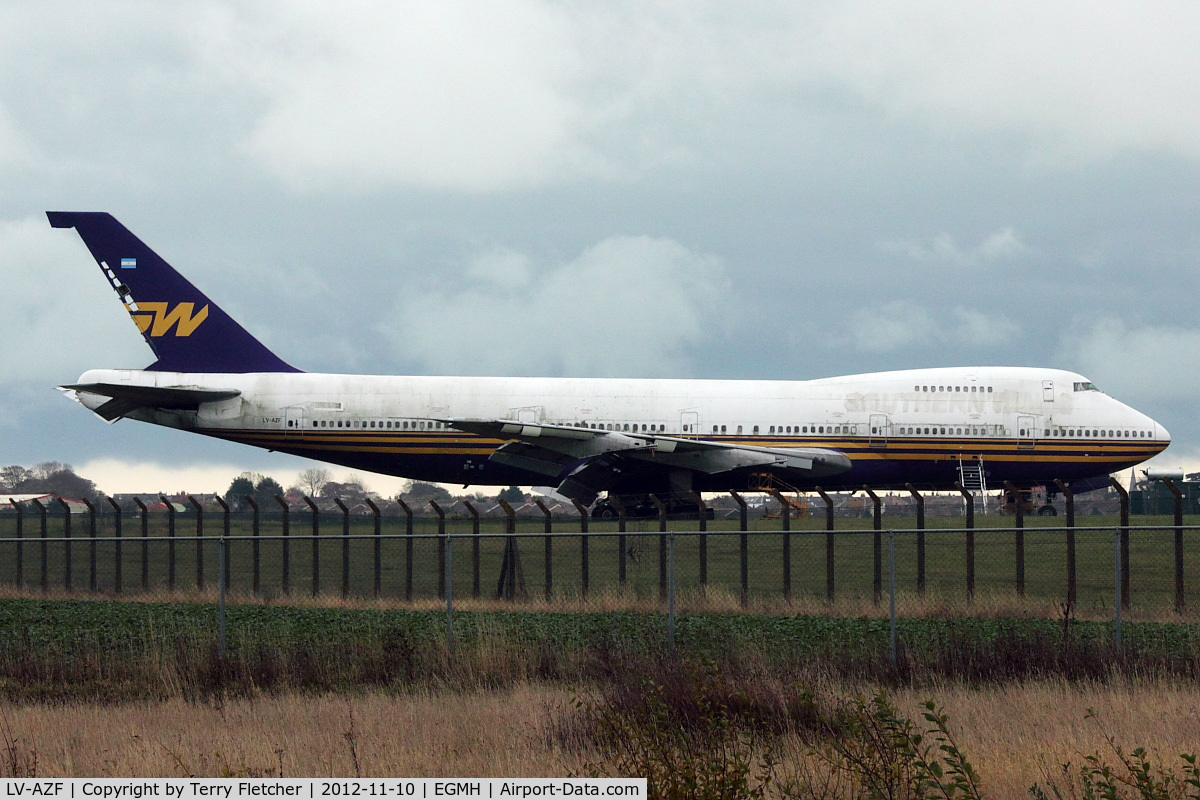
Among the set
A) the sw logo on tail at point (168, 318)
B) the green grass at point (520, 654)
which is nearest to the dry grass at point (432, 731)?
the green grass at point (520, 654)

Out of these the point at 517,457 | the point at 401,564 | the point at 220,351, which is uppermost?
the point at 220,351

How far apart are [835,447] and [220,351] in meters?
19.6

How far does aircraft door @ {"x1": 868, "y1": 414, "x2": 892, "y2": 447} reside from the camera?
129 feet

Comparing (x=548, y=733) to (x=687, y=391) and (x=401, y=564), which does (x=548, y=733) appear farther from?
(x=687, y=391)

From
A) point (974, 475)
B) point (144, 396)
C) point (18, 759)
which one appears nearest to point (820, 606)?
point (18, 759)

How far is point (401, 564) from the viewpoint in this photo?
33.5 meters

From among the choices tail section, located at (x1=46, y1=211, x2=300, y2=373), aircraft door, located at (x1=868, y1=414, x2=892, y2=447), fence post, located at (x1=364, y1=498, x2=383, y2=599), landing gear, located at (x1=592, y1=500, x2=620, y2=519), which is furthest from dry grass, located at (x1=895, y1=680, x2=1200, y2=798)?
tail section, located at (x1=46, y1=211, x2=300, y2=373)

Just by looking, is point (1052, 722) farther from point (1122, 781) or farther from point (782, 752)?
point (1122, 781)

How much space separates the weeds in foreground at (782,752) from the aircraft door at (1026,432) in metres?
28.2

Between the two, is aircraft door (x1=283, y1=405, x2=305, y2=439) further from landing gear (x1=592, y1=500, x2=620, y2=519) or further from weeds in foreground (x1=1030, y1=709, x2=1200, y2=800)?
weeds in foreground (x1=1030, y1=709, x2=1200, y2=800)

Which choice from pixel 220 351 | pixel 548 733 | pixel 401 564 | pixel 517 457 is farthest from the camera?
pixel 220 351

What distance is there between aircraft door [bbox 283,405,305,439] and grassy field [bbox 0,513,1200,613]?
19.8 ft

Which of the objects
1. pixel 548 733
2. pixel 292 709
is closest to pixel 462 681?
pixel 292 709

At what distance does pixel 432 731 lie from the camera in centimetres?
1195
